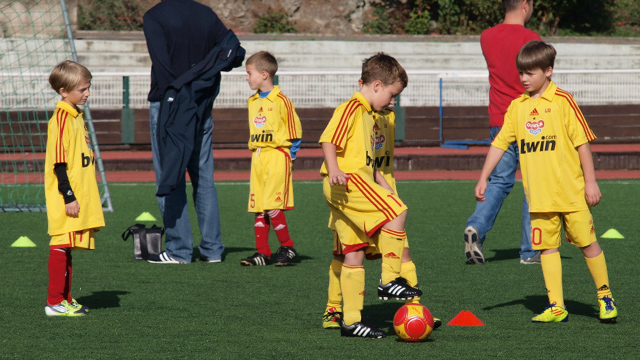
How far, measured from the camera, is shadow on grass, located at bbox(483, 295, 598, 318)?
5379 millimetres

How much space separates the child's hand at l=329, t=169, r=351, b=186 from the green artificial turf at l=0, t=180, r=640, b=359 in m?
0.78

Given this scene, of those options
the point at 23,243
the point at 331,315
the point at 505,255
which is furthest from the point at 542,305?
the point at 23,243

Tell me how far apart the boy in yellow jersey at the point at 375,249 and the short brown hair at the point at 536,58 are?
79 cm

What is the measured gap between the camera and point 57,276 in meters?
5.33

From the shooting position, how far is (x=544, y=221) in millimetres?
5250

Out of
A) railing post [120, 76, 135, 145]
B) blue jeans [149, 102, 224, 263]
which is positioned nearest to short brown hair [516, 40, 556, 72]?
blue jeans [149, 102, 224, 263]

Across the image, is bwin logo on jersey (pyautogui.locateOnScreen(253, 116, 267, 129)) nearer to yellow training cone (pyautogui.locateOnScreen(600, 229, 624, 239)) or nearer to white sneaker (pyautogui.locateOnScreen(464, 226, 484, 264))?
white sneaker (pyautogui.locateOnScreen(464, 226, 484, 264))

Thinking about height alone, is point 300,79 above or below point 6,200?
above

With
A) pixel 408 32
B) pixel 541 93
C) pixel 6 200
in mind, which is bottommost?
pixel 6 200

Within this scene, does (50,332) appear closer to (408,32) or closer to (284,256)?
(284,256)

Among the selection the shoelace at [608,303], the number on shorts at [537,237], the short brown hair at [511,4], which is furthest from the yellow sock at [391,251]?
the short brown hair at [511,4]

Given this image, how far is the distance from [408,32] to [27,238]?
19980 mm

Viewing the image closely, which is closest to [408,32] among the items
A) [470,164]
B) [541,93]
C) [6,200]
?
[470,164]

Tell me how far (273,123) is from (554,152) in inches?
107
